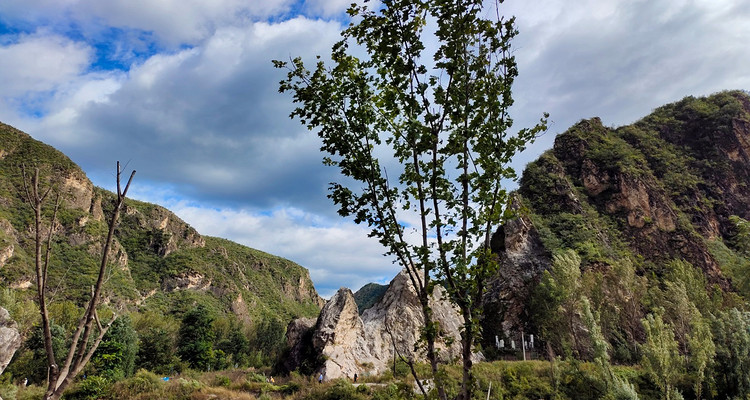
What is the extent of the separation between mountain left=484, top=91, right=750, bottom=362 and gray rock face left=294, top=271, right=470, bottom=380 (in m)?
10.9

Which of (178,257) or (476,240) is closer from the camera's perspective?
(476,240)

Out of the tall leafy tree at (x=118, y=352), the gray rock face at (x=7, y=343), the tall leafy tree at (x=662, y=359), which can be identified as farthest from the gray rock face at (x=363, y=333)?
the tall leafy tree at (x=118, y=352)

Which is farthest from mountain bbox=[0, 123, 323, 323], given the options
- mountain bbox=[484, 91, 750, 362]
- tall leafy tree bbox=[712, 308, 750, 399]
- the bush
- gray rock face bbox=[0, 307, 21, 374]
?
tall leafy tree bbox=[712, 308, 750, 399]

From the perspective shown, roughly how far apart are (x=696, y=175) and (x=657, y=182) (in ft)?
34.1

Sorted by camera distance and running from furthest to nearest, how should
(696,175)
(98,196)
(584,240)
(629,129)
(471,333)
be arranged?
(98,196) < (629,129) < (696,175) < (584,240) < (471,333)

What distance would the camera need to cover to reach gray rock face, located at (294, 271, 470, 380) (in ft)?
76.3

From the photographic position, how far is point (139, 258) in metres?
112

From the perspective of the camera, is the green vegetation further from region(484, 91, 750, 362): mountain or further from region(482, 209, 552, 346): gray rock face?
region(484, 91, 750, 362): mountain

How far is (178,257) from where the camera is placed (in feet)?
393

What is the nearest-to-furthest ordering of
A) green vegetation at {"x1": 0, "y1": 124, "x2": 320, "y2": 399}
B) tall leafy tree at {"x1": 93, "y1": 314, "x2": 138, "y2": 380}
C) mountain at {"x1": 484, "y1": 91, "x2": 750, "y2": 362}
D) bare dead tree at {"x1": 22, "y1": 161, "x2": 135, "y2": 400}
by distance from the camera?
bare dead tree at {"x1": 22, "y1": 161, "x2": 135, "y2": 400}
tall leafy tree at {"x1": 93, "y1": 314, "x2": 138, "y2": 380}
green vegetation at {"x1": 0, "y1": 124, "x2": 320, "y2": 399}
mountain at {"x1": 484, "y1": 91, "x2": 750, "y2": 362}

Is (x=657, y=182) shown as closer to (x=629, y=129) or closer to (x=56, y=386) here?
(x=629, y=129)

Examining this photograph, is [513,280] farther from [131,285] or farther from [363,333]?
[131,285]

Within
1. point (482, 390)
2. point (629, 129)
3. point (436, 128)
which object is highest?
point (629, 129)

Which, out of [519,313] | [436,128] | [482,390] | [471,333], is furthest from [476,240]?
[519,313]
